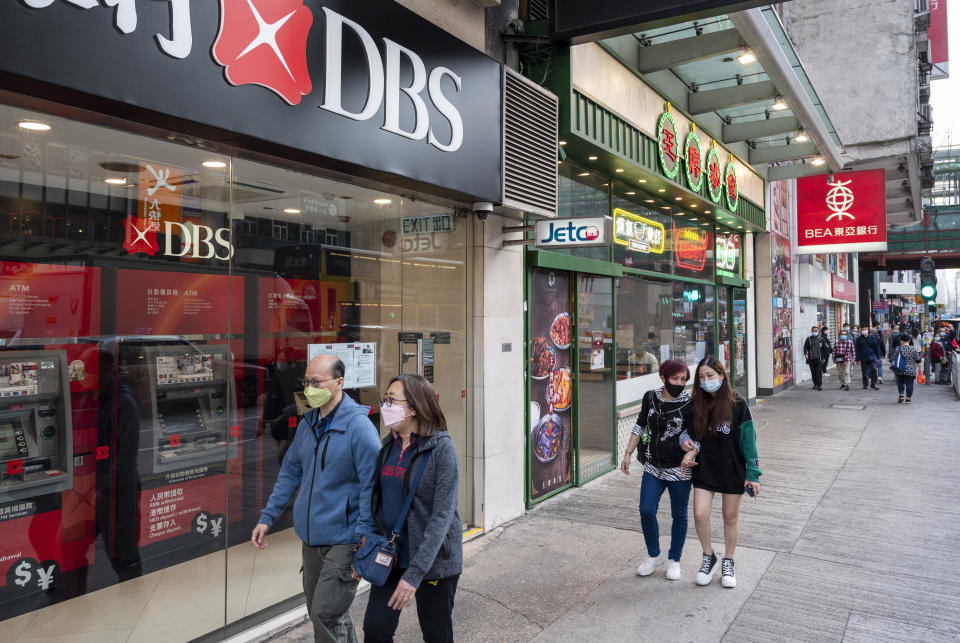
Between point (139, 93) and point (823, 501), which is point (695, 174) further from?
point (139, 93)

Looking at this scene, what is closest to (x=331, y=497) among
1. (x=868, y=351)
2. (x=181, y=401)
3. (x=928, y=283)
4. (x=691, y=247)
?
(x=181, y=401)

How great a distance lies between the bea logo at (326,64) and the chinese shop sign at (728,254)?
10.2 meters

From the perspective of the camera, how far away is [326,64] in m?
4.12

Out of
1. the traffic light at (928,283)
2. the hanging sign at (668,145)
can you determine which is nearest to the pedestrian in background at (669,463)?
the hanging sign at (668,145)

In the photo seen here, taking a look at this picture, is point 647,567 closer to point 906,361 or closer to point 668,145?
point 668,145

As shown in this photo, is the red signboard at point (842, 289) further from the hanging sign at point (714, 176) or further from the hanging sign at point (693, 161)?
the hanging sign at point (693, 161)

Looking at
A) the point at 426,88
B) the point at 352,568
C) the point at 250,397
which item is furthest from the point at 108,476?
the point at 426,88

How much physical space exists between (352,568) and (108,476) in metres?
2.10

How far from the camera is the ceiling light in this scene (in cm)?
333

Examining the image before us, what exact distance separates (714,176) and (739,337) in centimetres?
513

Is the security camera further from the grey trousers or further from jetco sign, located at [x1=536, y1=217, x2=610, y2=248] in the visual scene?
the grey trousers

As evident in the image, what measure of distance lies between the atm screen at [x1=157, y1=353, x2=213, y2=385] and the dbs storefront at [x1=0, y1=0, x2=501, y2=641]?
0.01 m

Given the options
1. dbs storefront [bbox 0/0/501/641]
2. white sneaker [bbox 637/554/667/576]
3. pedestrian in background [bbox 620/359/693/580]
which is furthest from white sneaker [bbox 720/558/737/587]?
dbs storefront [bbox 0/0/501/641]

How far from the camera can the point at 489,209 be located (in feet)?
19.4
